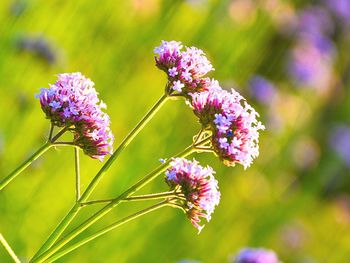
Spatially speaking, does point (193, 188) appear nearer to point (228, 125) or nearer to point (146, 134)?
point (228, 125)

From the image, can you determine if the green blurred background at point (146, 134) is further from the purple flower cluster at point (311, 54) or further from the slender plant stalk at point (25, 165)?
the slender plant stalk at point (25, 165)

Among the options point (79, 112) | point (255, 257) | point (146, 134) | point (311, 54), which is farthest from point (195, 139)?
point (311, 54)

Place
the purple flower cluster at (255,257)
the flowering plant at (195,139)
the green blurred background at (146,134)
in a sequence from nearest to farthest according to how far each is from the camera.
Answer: the flowering plant at (195,139) → the purple flower cluster at (255,257) → the green blurred background at (146,134)

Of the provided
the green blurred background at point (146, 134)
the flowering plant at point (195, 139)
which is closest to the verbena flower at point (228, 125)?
the flowering plant at point (195, 139)

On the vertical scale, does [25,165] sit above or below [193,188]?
below

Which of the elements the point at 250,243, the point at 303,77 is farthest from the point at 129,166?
the point at 303,77

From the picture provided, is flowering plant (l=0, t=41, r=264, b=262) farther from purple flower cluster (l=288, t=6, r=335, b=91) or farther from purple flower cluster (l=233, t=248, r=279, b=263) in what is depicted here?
purple flower cluster (l=288, t=6, r=335, b=91)

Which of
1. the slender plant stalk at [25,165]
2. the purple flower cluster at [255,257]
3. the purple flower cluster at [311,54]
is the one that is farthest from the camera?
the purple flower cluster at [311,54]
